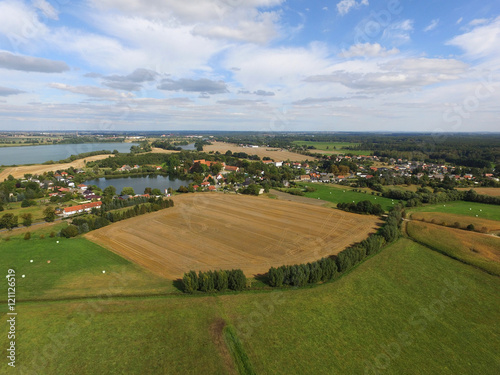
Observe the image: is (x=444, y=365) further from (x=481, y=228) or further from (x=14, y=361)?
(x=481, y=228)

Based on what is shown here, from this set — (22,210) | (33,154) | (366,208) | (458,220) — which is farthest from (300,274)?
(33,154)

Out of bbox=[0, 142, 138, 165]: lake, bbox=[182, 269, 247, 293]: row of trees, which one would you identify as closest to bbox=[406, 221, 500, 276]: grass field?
bbox=[182, 269, 247, 293]: row of trees

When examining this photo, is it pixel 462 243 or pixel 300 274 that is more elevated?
pixel 300 274

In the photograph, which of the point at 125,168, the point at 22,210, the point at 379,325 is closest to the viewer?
the point at 379,325

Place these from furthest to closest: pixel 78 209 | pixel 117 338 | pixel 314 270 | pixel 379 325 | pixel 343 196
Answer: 1. pixel 343 196
2. pixel 78 209
3. pixel 314 270
4. pixel 379 325
5. pixel 117 338

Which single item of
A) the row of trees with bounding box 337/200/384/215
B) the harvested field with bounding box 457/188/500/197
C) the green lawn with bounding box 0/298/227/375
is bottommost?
the green lawn with bounding box 0/298/227/375

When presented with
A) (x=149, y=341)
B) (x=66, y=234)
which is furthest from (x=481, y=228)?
(x=66, y=234)

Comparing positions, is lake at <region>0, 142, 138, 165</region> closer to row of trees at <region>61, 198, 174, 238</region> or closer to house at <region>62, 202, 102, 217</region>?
house at <region>62, 202, 102, 217</region>

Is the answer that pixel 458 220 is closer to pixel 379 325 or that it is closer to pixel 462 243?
pixel 462 243

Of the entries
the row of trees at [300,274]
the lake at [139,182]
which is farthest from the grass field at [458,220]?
the lake at [139,182]
